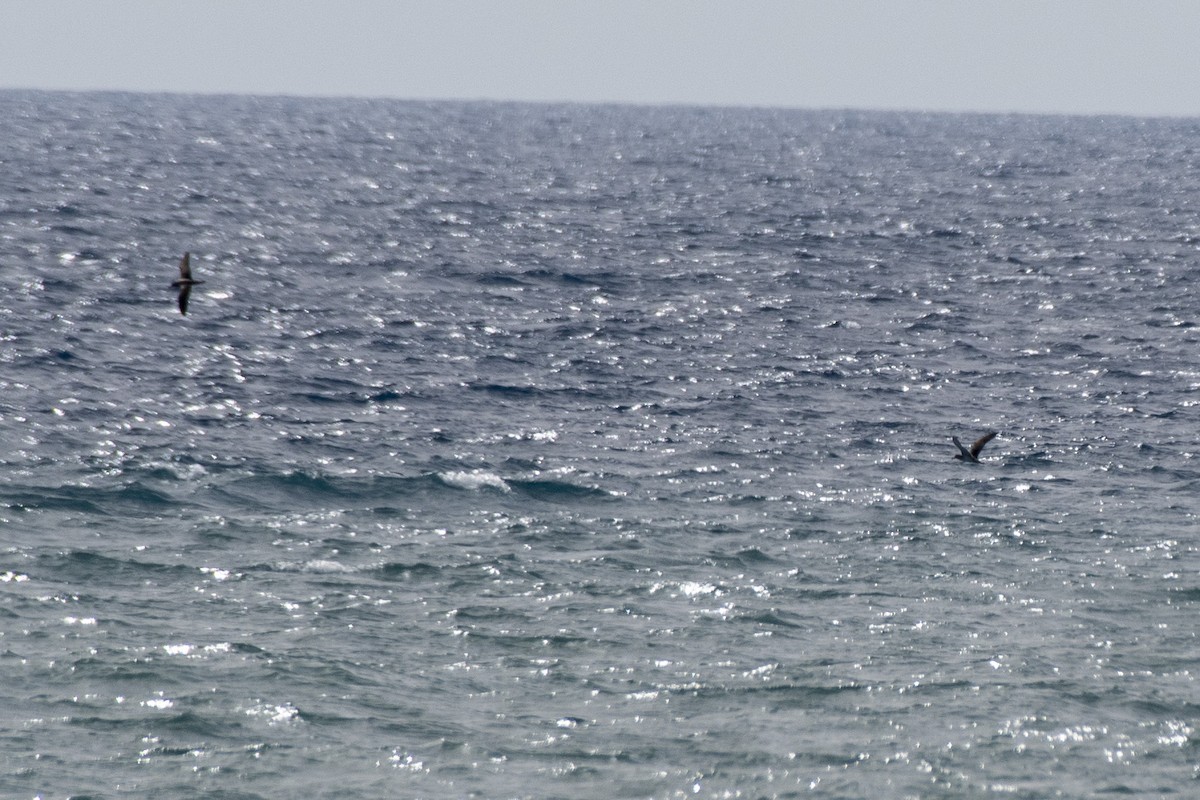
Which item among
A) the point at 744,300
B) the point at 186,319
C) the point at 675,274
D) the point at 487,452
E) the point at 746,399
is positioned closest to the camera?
the point at 487,452

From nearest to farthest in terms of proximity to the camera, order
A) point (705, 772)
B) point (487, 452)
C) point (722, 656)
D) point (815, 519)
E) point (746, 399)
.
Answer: point (705, 772)
point (722, 656)
point (815, 519)
point (487, 452)
point (746, 399)

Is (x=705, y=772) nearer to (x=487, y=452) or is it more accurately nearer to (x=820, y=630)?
(x=820, y=630)

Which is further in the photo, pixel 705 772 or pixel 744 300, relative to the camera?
pixel 744 300

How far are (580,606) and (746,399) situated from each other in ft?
55.7

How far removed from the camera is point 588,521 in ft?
113

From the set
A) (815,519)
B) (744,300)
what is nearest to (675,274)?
(744,300)

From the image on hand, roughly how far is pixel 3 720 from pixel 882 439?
2393 cm

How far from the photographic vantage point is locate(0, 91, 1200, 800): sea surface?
24359mm

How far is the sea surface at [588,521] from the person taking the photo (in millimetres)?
24359

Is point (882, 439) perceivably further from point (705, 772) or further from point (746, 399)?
point (705, 772)

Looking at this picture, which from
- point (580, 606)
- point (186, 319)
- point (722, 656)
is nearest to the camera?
point (722, 656)

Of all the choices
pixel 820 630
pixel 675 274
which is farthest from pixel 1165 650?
pixel 675 274

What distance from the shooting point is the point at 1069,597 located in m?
30.5

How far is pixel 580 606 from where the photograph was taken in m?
29.7
